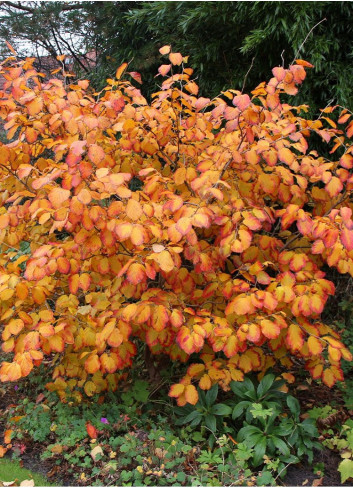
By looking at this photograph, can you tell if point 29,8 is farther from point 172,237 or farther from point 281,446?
point 281,446

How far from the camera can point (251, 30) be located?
3.10 metres

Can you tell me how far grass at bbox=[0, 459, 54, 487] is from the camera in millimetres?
2172

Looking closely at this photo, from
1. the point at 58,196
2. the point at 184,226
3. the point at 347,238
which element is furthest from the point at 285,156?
the point at 58,196

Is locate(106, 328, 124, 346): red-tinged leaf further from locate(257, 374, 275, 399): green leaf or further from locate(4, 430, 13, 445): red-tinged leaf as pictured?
locate(4, 430, 13, 445): red-tinged leaf

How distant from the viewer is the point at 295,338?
217 centimetres

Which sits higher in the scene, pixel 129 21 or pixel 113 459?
pixel 129 21

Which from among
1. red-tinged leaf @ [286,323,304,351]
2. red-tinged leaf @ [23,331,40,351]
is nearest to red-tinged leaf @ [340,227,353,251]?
red-tinged leaf @ [286,323,304,351]

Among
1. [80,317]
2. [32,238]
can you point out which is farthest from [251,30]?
[80,317]

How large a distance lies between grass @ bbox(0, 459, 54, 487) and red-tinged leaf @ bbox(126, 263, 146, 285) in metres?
1.01

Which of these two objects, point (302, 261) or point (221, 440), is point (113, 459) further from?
point (302, 261)

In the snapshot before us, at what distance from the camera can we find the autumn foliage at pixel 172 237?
1983 mm

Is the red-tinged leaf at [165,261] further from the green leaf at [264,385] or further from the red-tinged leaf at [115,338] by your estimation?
the green leaf at [264,385]

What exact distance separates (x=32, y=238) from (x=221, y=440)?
1346mm

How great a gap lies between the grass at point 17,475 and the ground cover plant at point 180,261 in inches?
5.2
